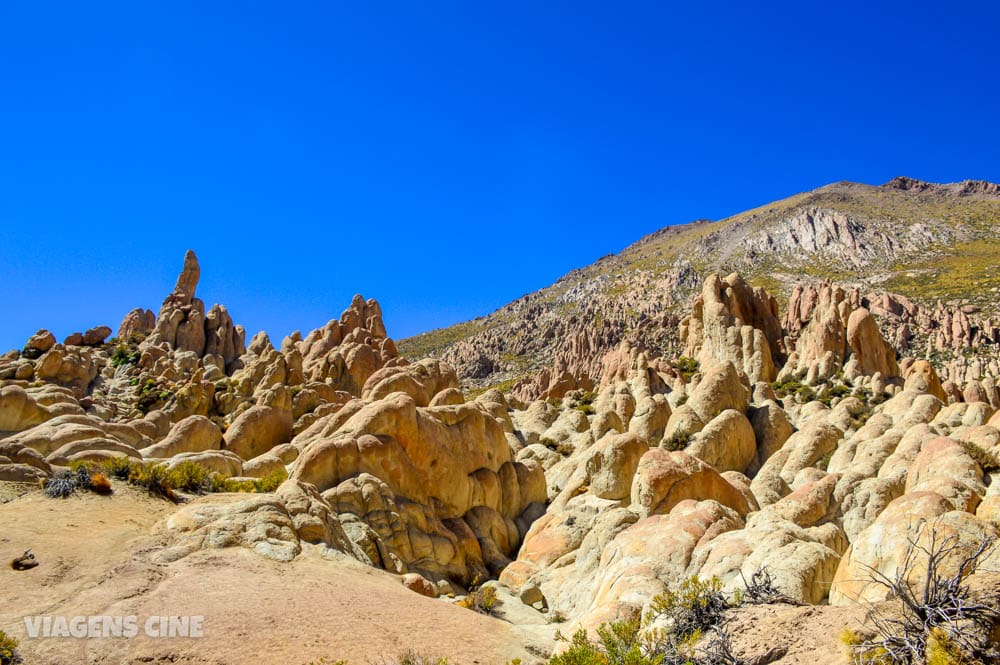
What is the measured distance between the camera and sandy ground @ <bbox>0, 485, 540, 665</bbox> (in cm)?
1084

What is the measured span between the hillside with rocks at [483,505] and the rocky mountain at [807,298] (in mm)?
Answer: 26235

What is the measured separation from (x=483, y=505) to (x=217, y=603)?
17.3 meters

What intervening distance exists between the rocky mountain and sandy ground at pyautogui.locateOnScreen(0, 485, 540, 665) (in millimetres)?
52386

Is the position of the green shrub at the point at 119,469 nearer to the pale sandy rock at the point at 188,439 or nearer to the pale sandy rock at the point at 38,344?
the pale sandy rock at the point at 188,439

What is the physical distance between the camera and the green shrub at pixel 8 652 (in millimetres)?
9461

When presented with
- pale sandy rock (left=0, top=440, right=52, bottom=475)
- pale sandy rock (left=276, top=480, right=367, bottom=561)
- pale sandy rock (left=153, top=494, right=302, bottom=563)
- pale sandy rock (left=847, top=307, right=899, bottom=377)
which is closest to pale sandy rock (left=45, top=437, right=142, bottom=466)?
pale sandy rock (left=0, top=440, right=52, bottom=475)

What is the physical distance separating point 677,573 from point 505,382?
341 feet

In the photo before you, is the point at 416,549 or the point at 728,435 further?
the point at 728,435

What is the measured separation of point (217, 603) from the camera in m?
12.3

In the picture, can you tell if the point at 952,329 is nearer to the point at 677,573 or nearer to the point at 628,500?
the point at 628,500

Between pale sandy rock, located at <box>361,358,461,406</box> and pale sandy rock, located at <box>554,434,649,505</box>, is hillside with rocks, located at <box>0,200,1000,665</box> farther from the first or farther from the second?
pale sandy rock, located at <box>361,358,461,406</box>

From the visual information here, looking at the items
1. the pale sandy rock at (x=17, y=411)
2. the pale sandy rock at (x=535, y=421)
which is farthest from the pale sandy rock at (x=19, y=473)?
the pale sandy rock at (x=535, y=421)

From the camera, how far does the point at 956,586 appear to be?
8.08 metres

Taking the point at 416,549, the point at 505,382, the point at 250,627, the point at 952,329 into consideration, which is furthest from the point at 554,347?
the point at 250,627
